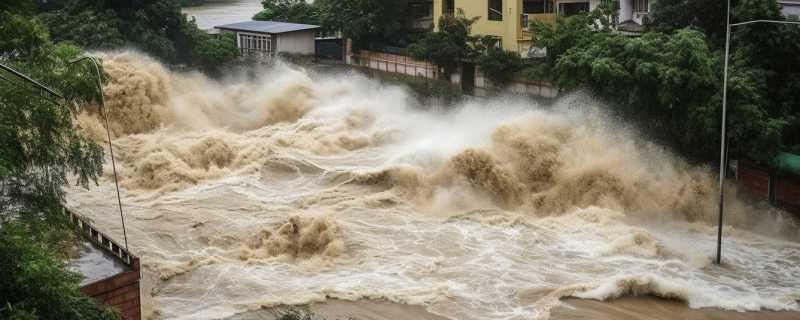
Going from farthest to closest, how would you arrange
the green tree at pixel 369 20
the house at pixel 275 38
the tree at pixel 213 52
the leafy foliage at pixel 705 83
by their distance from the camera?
the house at pixel 275 38
the tree at pixel 213 52
the green tree at pixel 369 20
the leafy foliage at pixel 705 83

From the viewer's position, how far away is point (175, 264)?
15836 mm

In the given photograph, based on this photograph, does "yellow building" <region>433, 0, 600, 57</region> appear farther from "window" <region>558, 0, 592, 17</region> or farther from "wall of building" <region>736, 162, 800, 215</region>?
"wall of building" <region>736, 162, 800, 215</region>

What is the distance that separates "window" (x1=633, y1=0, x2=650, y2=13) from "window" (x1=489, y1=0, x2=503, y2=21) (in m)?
5.15

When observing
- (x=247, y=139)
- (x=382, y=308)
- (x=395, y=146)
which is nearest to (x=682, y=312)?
(x=382, y=308)

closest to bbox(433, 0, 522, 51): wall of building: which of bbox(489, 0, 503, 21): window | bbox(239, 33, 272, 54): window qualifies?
bbox(489, 0, 503, 21): window

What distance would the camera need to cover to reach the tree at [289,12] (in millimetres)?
39781

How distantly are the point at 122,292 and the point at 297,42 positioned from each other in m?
25.8

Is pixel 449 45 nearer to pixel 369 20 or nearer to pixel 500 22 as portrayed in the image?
pixel 500 22

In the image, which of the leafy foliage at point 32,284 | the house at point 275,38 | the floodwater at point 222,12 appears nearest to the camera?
the leafy foliage at point 32,284

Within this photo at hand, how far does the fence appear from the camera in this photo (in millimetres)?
31203

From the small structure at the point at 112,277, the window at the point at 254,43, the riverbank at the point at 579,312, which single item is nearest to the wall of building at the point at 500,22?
the window at the point at 254,43

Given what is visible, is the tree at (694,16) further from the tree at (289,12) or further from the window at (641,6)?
the tree at (289,12)

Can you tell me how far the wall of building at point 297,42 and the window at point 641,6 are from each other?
1401 cm

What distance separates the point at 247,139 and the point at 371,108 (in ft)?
15.3
